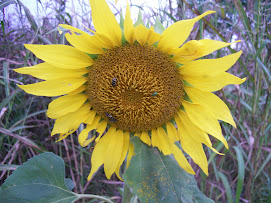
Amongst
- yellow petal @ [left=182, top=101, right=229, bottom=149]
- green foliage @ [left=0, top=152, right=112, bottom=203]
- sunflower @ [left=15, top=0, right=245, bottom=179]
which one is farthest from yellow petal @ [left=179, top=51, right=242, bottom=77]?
green foliage @ [left=0, top=152, right=112, bottom=203]

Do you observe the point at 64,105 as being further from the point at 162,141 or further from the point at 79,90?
the point at 162,141

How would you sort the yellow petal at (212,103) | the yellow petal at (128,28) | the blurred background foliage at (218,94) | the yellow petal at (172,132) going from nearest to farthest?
the yellow petal at (128,28) < the yellow petal at (212,103) < the yellow petal at (172,132) < the blurred background foliage at (218,94)

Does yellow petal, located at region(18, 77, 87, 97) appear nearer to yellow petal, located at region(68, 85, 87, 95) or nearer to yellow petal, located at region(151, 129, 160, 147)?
yellow petal, located at region(68, 85, 87, 95)

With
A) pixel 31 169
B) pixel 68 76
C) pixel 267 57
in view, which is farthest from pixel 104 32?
pixel 267 57

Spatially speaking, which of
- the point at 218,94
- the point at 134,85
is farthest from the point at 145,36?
the point at 218,94

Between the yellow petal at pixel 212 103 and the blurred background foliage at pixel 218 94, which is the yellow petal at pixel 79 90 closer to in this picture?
the yellow petal at pixel 212 103

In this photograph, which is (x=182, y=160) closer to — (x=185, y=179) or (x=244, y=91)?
(x=185, y=179)

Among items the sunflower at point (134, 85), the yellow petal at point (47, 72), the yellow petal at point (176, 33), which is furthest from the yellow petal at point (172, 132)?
the yellow petal at point (47, 72)
